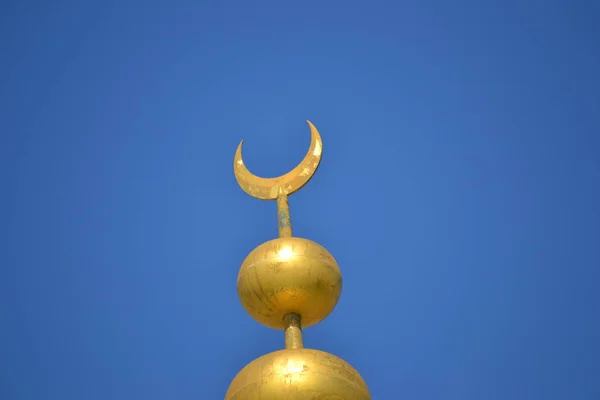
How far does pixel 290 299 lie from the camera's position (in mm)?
13406

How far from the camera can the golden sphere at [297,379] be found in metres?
11.7

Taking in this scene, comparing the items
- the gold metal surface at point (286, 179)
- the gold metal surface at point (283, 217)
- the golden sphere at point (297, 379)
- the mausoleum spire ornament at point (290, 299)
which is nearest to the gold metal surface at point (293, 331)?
the mausoleum spire ornament at point (290, 299)

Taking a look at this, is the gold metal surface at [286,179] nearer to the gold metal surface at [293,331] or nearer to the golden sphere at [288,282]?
the golden sphere at [288,282]

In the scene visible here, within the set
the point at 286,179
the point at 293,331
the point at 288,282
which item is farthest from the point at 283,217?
the point at 293,331

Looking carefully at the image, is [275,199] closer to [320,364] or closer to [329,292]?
[329,292]

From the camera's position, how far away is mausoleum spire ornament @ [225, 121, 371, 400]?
11.8 meters

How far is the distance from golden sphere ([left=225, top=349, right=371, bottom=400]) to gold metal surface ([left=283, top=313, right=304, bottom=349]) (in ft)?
3.23

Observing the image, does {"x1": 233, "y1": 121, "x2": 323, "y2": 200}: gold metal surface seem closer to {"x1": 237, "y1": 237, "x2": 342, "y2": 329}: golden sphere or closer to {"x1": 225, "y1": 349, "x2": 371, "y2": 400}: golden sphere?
{"x1": 237, "y1": 237, "x2": 342, "y2": 329}: golden sphere

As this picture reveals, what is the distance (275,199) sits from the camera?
15594mm


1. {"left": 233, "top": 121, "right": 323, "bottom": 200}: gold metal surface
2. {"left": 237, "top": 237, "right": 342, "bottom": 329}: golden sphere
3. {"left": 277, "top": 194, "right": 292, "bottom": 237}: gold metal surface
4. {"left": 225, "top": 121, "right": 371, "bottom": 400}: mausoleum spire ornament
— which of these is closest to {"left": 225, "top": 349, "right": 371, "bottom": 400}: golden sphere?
{"left": 225, "top": 121, "right": 371, "bottom": 400}: mausoleum spire ornament

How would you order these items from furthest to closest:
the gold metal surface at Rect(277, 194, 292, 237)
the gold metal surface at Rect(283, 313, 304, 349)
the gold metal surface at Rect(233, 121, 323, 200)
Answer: the gold metal surface at Rect(233, 121, 323, 200) → the gold metal surface at Rect(277, 194, 292, 237) → the gold metal surface at Rect(283, 313, 304, 349)

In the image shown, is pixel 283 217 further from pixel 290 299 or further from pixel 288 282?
pixel 290 299

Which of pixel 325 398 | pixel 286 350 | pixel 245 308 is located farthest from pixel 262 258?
pixel 325 398

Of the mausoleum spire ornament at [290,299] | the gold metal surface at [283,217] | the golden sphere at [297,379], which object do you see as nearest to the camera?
the golden sphere at [297,379]
